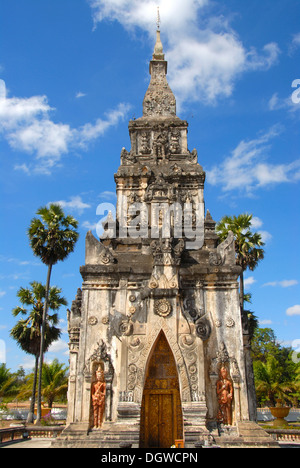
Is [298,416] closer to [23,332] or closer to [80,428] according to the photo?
[23,332]

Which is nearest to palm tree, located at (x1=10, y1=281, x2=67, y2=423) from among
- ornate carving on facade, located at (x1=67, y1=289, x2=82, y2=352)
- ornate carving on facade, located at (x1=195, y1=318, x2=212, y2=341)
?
ornate carving on facade, located at (x1=67, y1=289, x2=82, y2=352)

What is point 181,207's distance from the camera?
65.1 ft

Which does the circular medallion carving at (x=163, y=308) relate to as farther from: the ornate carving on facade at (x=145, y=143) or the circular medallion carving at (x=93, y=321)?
the ornate carving on facade at (x=145, y=143)

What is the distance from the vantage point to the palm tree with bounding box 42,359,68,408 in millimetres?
33219

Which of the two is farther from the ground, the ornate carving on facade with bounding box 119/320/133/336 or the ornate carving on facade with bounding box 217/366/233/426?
the ornate carving on facade with bounding box 119/320/133/336

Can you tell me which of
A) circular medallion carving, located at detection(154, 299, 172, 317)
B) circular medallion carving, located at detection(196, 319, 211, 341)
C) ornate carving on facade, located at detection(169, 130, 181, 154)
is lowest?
circular medallion carving, located at detection(196, 319, 211, 341)

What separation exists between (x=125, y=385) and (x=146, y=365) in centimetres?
98

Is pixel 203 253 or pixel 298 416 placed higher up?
pixel 203 253

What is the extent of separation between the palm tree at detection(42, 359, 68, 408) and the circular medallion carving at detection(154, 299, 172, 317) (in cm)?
2310

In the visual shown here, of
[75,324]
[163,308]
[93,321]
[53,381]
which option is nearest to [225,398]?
[163,308]

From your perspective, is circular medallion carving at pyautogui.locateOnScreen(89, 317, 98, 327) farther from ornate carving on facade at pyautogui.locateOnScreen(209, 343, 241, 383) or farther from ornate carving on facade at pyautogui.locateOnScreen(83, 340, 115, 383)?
ornate carving on facade at pyautogui.locateOnScreen(209, 343, 241, 383)

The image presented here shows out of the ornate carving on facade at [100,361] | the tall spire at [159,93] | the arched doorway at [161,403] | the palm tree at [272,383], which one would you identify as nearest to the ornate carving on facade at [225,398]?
the arched doorway at [161,403]

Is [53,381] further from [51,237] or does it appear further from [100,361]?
[100,361]

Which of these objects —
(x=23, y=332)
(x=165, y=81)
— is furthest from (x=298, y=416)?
(x=165, y=81)
